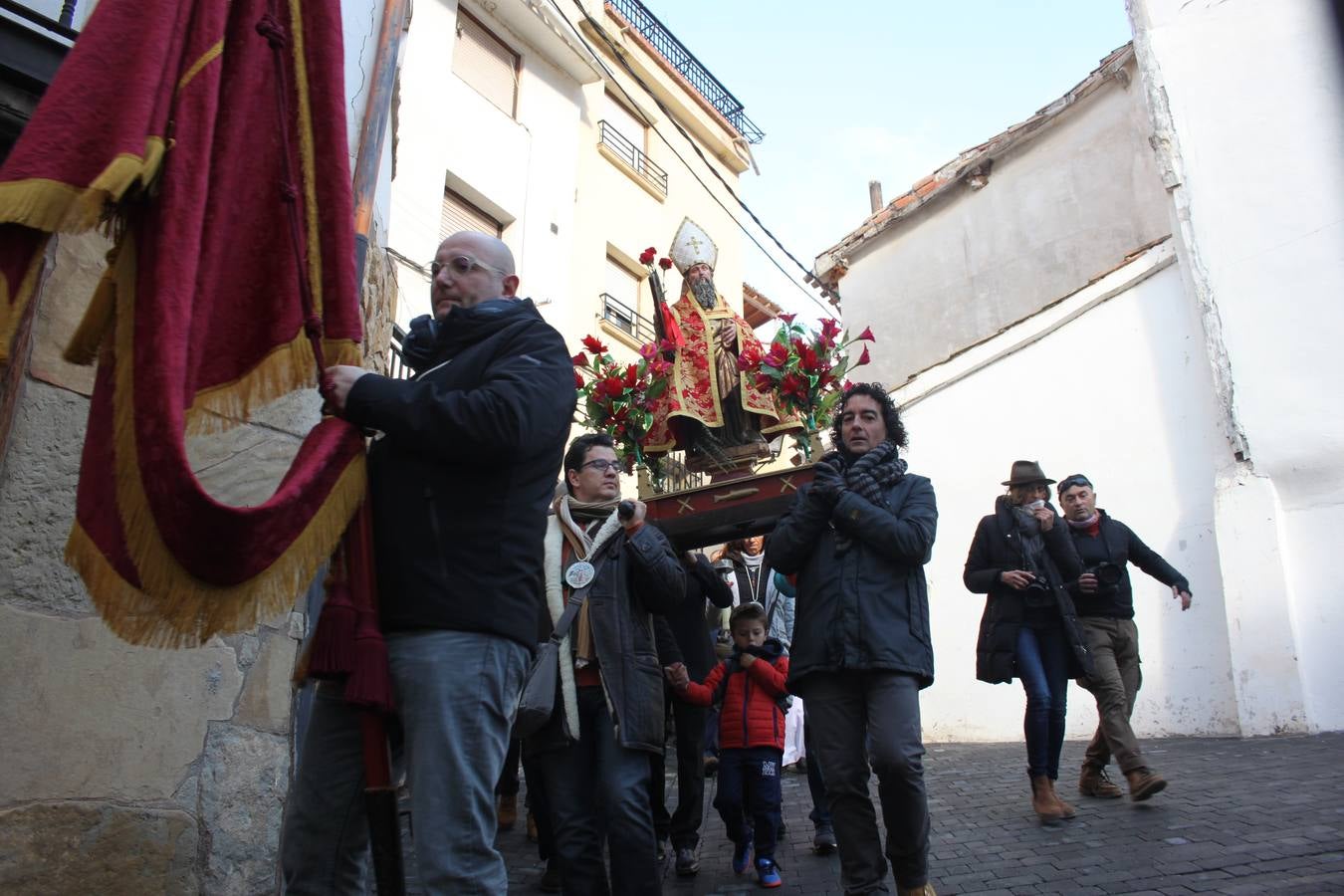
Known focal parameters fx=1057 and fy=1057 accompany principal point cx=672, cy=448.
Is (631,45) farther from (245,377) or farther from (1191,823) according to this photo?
(245,377)

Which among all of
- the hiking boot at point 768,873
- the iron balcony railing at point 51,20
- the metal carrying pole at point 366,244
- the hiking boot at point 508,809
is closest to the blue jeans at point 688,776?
the hiking boot at point 768,873

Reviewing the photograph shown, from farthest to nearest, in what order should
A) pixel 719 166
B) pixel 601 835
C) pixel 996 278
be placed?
pixel 719 166 → pixel 996 278 → pixel 601 835

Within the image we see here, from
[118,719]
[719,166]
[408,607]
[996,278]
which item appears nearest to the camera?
[408,607]

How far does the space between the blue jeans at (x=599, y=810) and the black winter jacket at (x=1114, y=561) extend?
11.4ft

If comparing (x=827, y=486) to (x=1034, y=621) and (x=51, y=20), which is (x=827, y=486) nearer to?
(x=1034, y=621)

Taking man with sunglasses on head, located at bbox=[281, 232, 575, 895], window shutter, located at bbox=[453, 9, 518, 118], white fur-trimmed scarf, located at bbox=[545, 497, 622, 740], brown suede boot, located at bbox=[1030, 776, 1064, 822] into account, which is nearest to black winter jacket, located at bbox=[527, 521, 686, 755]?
white fur-trimmed scarf, located at bbox=[545, 497, 622, 740]

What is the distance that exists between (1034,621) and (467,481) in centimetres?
435

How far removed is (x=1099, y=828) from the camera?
5199mm

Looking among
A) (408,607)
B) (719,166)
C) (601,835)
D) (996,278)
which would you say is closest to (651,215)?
(719,166)

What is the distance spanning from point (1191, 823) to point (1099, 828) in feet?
1.39

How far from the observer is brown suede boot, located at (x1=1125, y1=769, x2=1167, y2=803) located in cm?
550

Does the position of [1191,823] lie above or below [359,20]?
below

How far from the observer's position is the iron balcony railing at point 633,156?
16989mm

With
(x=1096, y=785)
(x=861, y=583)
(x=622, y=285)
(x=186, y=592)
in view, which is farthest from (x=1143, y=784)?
(x=622, y=285)
